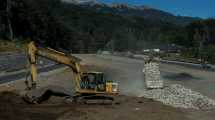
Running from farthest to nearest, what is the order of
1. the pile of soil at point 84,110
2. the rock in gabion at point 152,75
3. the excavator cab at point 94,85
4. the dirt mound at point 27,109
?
1. the rock in gabion at point 152,75
2. the excavator cab at point 94,85
3. the pile of soil at point 84,110
4. the dirt mound at point 27,109

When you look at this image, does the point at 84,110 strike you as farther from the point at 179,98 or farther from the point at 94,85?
the point at 179,98

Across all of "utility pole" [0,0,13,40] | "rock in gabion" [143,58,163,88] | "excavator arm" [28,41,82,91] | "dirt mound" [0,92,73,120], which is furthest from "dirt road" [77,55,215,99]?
"utility pole" [0,0,13,40]

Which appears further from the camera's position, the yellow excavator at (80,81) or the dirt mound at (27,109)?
the yellow excavator at (80,81)

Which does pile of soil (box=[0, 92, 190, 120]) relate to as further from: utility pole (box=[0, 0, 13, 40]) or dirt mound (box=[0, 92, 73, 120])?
utility pole (box=[0, 0, 13, 40])

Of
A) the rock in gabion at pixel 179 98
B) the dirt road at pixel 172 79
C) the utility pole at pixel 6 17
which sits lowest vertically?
the dirt road at pixel 172 79

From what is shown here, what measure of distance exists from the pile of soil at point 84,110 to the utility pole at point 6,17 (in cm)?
8015

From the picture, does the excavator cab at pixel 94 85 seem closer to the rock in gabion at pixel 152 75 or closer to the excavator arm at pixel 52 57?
the excavator arm at pixel 52 57

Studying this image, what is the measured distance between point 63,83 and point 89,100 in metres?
19.2

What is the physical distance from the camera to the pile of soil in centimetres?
2456

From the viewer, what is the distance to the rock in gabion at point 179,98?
30.5 m

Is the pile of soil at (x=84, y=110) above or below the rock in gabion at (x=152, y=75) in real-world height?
below

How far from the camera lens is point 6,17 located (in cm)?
11169

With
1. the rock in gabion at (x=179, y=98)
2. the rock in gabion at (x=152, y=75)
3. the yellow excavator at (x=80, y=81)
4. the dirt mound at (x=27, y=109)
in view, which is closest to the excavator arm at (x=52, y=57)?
the yellow excavator at (x=80, y=81)

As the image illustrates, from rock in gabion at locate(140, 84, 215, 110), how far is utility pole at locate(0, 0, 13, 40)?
3105 inches
